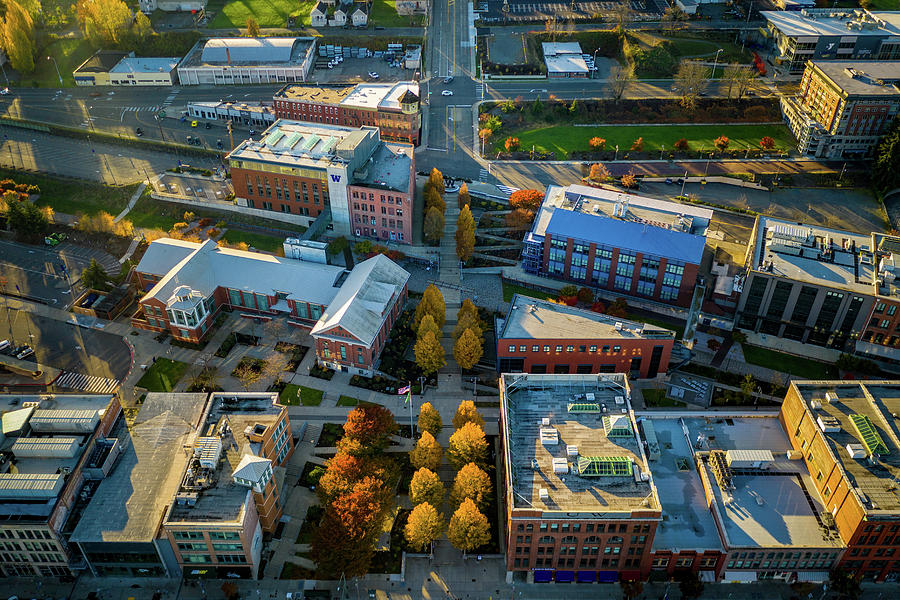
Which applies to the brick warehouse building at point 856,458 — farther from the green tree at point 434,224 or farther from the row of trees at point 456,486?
the green tree at point 434,224

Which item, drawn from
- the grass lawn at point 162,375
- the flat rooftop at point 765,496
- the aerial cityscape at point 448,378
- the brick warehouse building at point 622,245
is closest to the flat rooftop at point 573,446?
the aerial cityscape at point 448,378

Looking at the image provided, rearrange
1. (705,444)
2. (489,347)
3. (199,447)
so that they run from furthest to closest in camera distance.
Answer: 1. (489,347)
2. (705,444)
3. (199,447)

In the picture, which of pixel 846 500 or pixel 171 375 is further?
pixel 171 375

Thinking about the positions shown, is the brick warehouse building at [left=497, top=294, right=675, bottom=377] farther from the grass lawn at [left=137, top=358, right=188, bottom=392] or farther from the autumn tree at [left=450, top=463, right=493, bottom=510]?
the grass lawn at [left=137, top=358, right=188, bottom=392]

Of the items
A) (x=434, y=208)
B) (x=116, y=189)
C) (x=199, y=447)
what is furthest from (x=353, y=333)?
(x=116, y=189)

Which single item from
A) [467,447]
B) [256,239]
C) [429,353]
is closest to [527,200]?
[429,353]

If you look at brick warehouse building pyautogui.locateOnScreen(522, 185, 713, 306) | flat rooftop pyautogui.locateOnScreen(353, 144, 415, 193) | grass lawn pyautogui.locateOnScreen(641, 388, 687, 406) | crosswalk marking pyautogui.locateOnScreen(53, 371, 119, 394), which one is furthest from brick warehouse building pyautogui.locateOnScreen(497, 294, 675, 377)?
crosswalk marking pyautogui.locateOnScreen(53, 371, 119, 394)

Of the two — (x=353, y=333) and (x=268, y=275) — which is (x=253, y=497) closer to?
(x=353, y=333)
